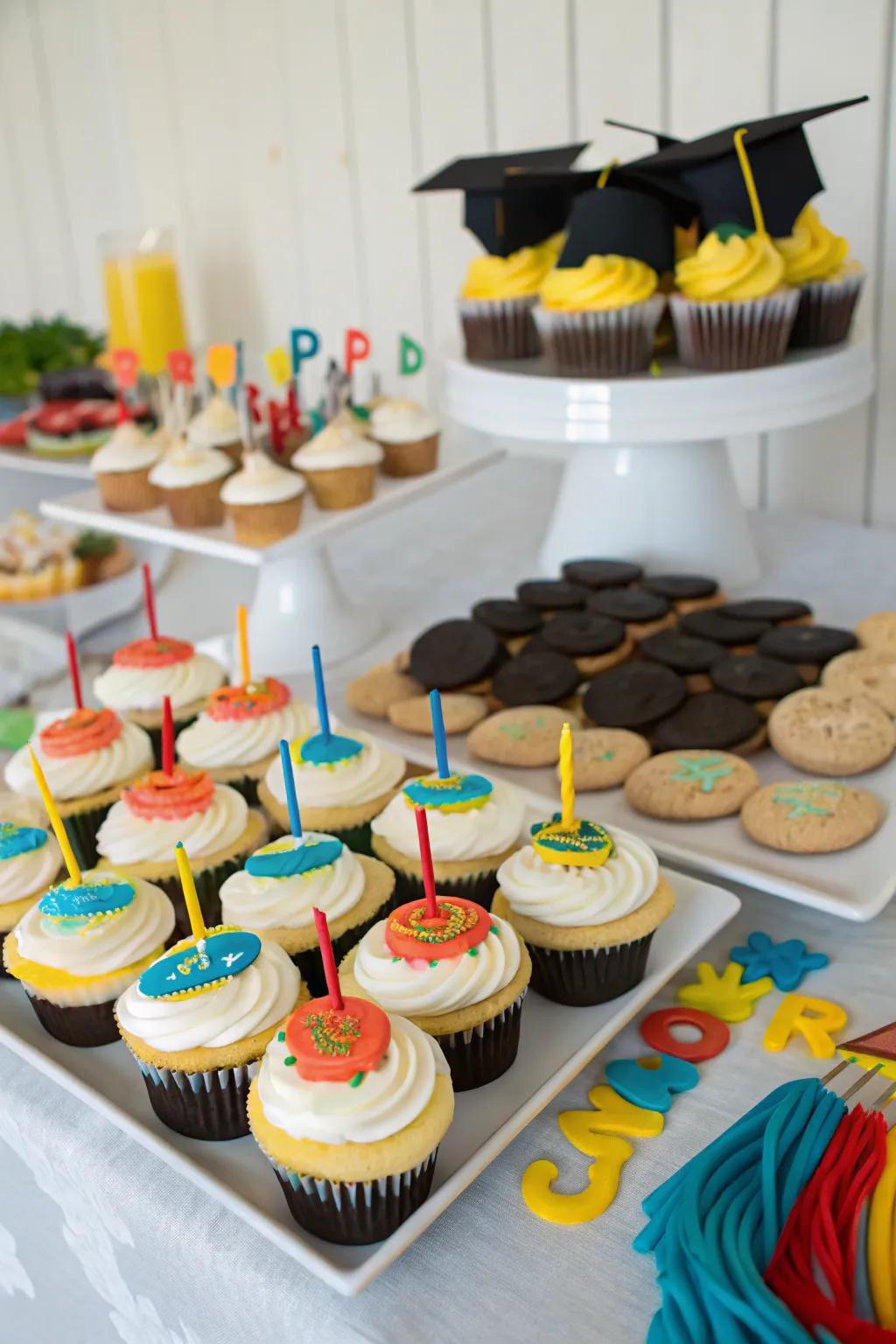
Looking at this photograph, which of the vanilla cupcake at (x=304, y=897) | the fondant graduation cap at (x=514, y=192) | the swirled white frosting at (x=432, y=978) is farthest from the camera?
the fondant graduation cap at (x=514, y=192)

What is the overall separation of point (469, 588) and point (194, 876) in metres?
0.84

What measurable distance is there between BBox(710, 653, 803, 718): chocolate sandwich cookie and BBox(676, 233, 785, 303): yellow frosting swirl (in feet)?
1.37

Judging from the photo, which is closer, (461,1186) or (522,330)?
(461,1186)

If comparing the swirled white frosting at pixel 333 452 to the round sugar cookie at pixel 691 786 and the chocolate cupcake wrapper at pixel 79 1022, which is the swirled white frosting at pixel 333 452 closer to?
the round sugar cookie at pixel 691 786

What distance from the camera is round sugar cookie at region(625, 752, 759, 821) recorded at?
3.63 feet

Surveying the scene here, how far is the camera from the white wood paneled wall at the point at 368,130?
→ 1.79m

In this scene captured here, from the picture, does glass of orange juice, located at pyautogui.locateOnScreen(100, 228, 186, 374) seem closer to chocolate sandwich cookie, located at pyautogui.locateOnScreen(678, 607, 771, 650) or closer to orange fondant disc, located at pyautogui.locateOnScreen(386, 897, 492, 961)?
chocolate sandwich cookie, located at pyautogui.locateOnScreen(678, 607, 771, 650)

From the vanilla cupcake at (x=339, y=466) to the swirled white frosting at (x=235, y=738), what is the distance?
41 centimetres

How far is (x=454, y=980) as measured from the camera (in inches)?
31.5

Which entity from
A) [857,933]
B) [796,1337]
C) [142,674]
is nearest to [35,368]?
[142,674]

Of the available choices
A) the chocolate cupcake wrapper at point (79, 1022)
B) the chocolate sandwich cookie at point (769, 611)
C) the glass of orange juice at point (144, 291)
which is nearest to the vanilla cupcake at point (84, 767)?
the chocolate cupcake wrapper at point (79, 1022)

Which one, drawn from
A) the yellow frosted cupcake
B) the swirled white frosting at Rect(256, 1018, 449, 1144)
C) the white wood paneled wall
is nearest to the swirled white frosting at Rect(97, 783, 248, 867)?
the swirled white frosting at Rect(256, 1018, 449, 1144)

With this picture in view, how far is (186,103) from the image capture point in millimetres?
2686

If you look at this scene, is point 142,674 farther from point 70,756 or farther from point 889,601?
point 889,601
